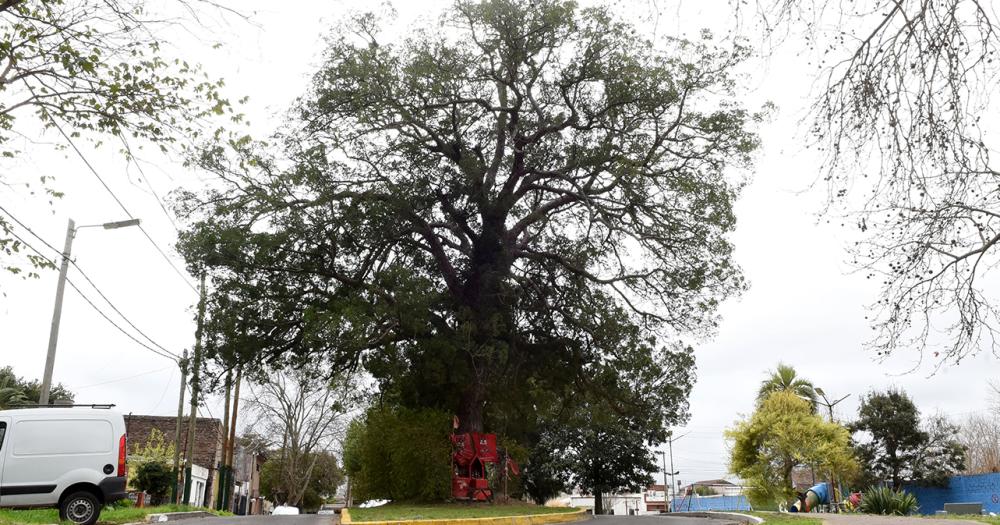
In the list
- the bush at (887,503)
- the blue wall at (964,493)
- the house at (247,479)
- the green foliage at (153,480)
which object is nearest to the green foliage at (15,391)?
the green foliage at (153,480)

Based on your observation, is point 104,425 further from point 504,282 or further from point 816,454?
point 816,454

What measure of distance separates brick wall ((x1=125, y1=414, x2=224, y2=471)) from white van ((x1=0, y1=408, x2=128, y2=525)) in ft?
99.2

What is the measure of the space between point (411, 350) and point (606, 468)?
82.7 ft

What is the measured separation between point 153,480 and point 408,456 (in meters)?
11.3

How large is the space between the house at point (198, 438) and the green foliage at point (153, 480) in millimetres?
13420

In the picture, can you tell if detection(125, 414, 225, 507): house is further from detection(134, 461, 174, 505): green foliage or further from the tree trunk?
the tree trunk

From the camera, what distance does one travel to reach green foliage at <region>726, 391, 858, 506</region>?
30.6 meters

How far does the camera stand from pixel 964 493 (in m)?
34.7

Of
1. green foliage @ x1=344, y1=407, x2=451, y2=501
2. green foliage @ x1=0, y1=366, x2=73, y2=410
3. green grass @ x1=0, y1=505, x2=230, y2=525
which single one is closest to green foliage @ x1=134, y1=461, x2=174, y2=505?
green foliage @ x1=0, y1=366, x2=73, y2=410

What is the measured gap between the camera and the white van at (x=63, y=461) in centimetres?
1345

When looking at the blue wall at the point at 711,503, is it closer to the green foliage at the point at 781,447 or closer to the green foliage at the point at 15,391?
the green foliage at the point at 781,447

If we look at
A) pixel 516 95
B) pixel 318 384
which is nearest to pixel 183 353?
pixel 318 384

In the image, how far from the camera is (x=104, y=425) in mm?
14266

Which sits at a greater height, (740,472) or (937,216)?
(937,216)
